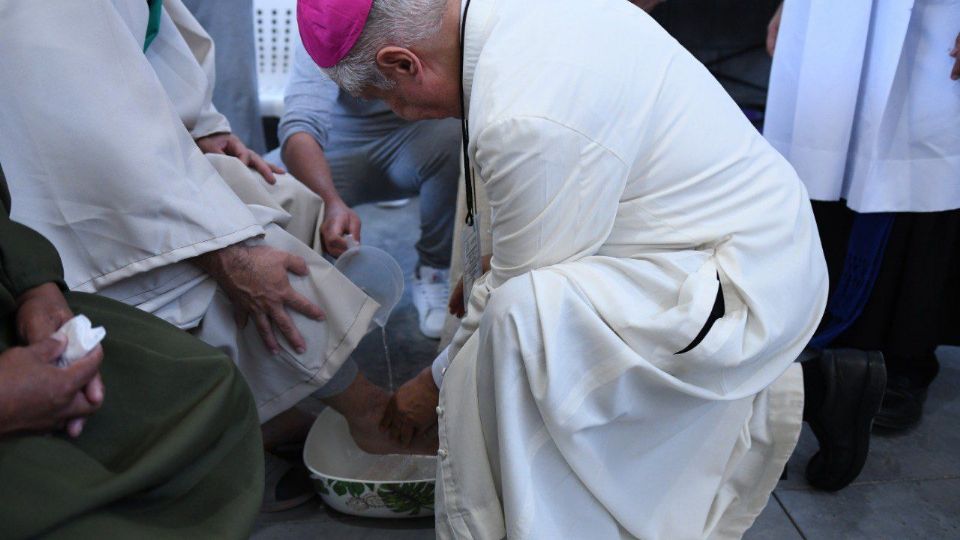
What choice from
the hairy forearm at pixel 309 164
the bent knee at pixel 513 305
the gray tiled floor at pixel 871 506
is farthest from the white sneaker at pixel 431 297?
the bent knee at pixel 513 305

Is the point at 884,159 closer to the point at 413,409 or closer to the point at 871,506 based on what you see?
the point at 871,506

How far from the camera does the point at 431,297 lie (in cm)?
267

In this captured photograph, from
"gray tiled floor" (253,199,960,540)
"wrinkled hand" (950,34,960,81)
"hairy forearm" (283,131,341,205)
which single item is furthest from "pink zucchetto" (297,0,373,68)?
"wrinkled hand" (950,34,960,81)

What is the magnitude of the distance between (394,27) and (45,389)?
0.73 metres

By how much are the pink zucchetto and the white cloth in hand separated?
0.58 metres

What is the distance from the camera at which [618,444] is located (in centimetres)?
139

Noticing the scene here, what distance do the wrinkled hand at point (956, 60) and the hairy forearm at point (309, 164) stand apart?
1.44m

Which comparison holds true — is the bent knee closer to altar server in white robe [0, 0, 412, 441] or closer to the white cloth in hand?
altar server in white robe [0, 0, 412, 441]

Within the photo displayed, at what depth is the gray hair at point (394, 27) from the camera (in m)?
1.30

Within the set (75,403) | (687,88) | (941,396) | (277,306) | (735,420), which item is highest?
(687,88)

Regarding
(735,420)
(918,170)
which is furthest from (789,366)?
(918,170)

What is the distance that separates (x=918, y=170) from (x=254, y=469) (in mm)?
1647

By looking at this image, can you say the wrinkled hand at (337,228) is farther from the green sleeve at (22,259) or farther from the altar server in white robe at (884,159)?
the altar server in white robe at (884,159)

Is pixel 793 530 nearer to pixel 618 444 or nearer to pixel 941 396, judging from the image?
pixel 618 444
